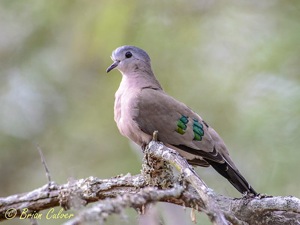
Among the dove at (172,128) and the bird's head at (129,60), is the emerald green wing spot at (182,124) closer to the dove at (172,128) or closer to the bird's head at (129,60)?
the dove at (172,128)

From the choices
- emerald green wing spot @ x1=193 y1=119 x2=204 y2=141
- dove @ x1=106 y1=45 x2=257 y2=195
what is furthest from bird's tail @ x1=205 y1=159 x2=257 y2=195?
emerald green wing spot @ x1=193 y1=119 x2=204 y2=141

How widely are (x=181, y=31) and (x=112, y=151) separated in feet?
4.08

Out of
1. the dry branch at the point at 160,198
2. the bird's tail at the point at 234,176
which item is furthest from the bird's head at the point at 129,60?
the dry branch at the point at 160,198

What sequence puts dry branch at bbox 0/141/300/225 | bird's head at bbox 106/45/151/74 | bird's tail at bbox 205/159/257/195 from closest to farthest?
dry branch at bbox 0/141/300/225 → bird's tail at bbox 205/159/257/195 → bird's head at bbox 106/45/151/74

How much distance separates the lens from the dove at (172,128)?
13.6 ft

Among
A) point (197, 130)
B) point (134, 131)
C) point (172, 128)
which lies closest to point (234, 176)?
point (197, 130)

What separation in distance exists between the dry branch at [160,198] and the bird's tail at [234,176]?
0.82 m

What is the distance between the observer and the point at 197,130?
4.25m

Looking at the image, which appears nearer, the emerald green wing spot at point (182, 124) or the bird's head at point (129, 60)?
the emerald green wing spot at point (182, 124)

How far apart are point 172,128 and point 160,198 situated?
1760 millimetres

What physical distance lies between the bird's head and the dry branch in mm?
1503

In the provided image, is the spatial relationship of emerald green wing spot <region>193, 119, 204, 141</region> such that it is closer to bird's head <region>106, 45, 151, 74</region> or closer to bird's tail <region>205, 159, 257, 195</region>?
bird's tail <region>205, 159, 257, 195</region>

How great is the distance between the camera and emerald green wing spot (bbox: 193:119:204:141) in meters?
4.18

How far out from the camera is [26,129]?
6340 millimetres
